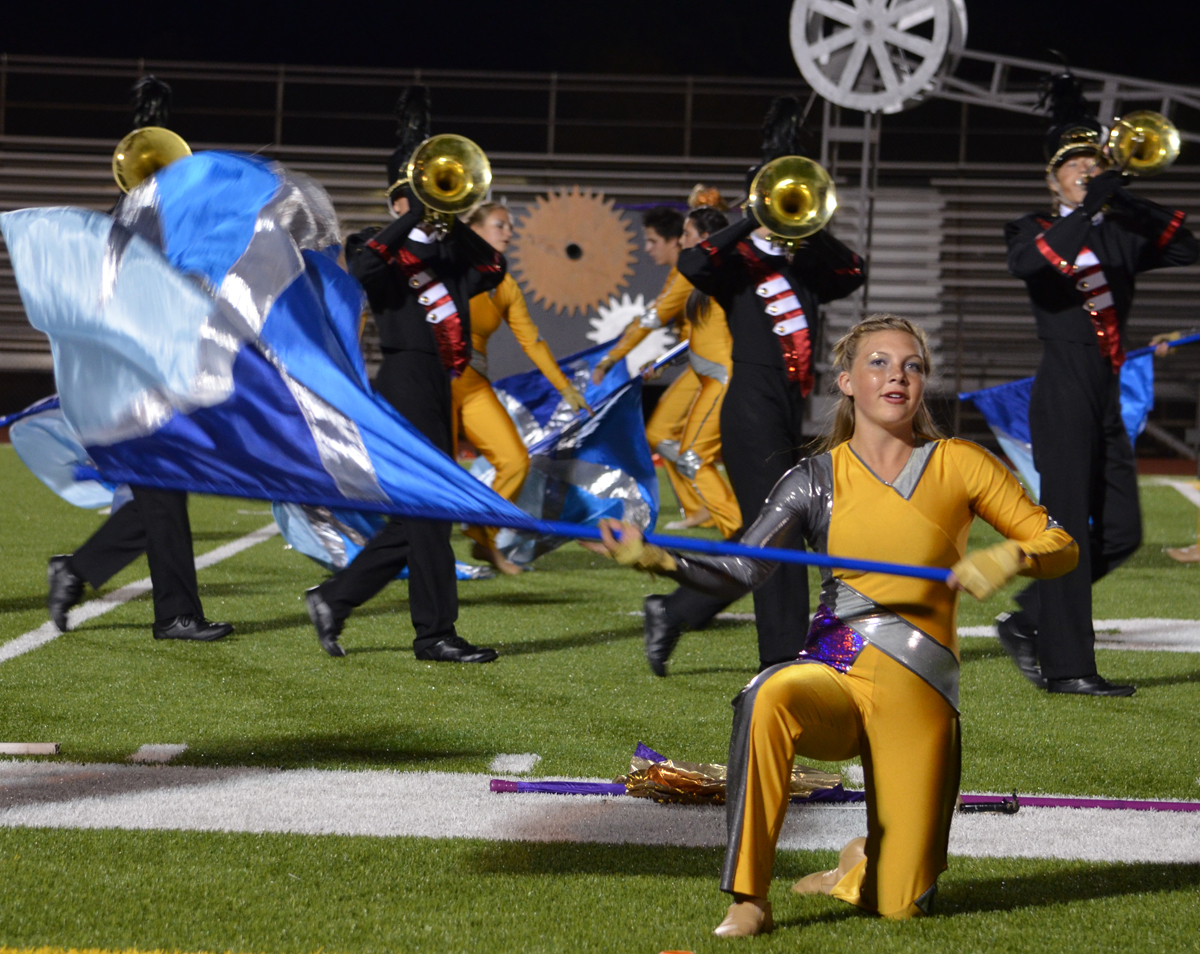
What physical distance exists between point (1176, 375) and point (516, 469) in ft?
50.1

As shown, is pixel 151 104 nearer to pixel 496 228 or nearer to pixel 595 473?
pixel 496 228

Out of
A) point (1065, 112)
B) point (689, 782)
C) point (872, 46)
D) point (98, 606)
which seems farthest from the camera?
point (872, 46)

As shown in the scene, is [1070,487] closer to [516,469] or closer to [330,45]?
[516,469]

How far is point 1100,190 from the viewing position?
4754mm

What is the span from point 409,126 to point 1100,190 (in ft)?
8.41

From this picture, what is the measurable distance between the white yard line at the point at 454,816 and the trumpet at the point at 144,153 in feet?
7.87

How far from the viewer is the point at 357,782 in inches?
139

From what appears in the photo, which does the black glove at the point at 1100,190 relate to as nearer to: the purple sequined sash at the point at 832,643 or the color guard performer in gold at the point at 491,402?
the color guard performer in gold at the point at 491,402

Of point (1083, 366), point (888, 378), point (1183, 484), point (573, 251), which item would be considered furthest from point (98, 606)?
point (573, 251)

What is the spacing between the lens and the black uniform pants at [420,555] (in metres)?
5.23

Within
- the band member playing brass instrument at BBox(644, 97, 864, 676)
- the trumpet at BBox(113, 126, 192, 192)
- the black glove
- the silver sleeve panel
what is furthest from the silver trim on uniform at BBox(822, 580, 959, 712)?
the trumpet at BBox(113, 126, 192, 192)

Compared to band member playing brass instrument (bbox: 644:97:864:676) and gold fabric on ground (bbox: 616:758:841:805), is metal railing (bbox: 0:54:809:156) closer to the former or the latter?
band member playing brass instrument (bbox: 644:97:864:676)

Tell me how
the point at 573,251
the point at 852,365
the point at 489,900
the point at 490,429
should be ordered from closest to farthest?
1. the point at 489,900
2. the point at 852,365
3. the point at 490,429
4. the point at 573,251

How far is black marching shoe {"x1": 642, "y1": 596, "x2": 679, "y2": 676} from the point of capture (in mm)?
4980
